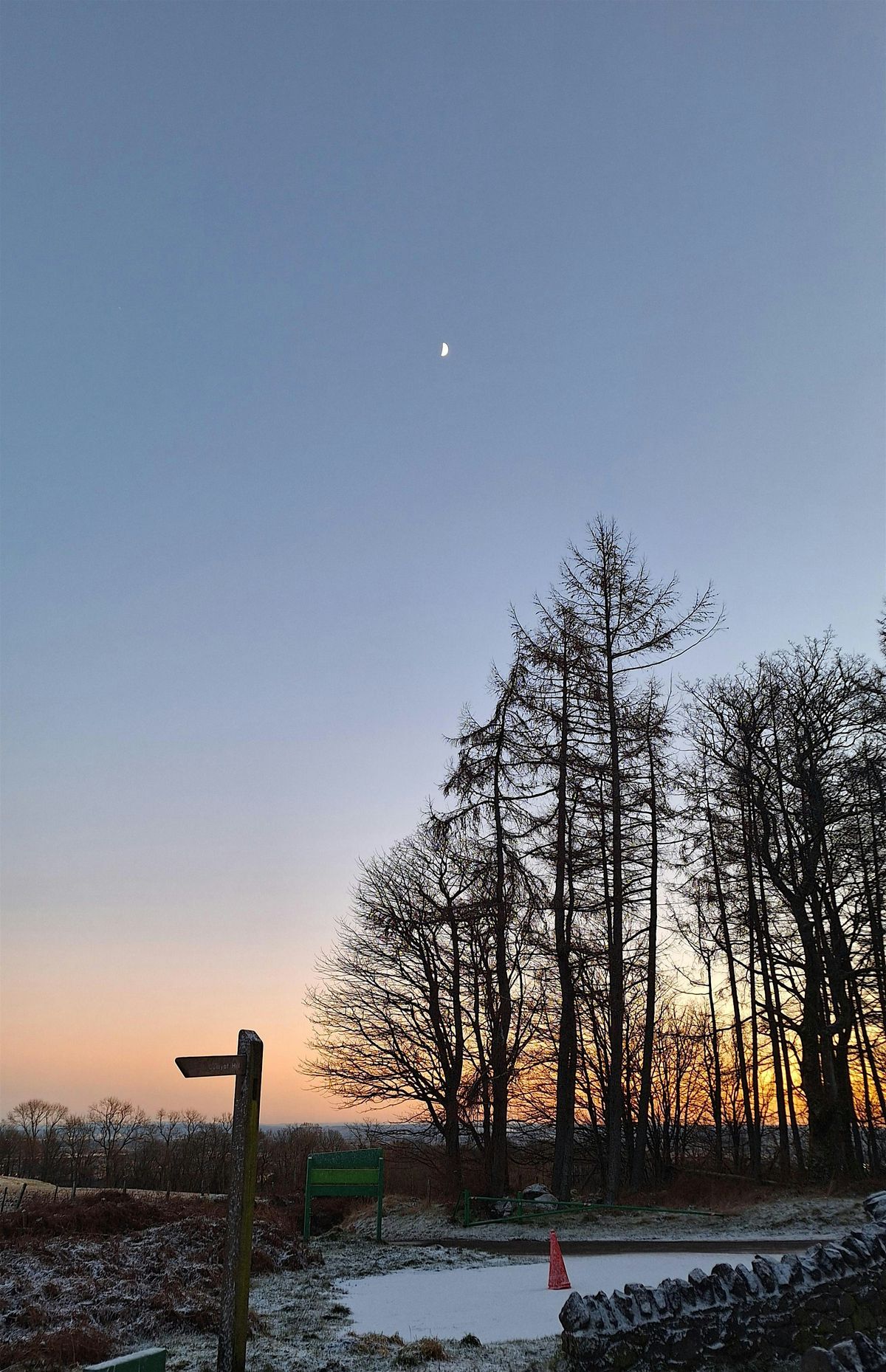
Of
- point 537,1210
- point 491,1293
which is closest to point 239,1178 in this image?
point 491,1293

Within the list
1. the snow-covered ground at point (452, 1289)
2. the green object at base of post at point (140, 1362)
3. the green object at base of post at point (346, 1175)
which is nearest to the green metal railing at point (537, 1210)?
the snow-covered ground at point (452, 1289)

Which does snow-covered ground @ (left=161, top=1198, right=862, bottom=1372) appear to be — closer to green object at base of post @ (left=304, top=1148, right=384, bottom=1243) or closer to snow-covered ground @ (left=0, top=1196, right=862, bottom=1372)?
snow-covered ground @ (left=0, top=1196, right=862, bottom=1372)

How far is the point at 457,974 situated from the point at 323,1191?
26.1 ft

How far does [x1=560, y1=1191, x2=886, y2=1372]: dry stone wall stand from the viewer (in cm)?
605

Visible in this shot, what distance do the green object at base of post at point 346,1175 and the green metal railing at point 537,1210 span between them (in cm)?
198

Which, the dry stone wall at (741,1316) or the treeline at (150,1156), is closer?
the dry stone wall at (741,1316)

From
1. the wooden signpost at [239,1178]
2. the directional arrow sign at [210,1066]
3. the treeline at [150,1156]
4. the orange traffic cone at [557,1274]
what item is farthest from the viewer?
the treeline at [150,1156]

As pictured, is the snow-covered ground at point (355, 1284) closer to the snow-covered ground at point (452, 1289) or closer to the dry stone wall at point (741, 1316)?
the snow-covered ground at point (452, 1289)

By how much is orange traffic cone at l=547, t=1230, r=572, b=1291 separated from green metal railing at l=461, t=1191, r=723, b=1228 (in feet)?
19.4

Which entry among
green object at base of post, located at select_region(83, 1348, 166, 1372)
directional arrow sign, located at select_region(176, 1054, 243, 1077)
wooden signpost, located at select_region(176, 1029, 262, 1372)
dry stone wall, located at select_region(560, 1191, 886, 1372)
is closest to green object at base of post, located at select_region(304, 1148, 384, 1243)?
wooden signpost, located at select_region(176, 1029, 262, 1372)

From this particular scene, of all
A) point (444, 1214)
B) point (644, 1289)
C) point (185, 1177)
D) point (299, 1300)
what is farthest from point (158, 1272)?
point (185, 1177)

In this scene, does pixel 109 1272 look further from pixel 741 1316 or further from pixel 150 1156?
pixel 150 1156

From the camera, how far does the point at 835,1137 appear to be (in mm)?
22016

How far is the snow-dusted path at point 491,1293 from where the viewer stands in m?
8.71
